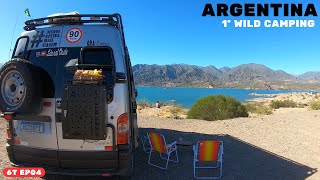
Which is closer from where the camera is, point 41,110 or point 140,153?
point 41,110

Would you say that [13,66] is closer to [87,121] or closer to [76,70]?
[76,70]

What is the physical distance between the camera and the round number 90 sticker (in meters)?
5.07

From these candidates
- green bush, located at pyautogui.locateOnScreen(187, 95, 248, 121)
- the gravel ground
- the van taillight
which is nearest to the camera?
the van taillight

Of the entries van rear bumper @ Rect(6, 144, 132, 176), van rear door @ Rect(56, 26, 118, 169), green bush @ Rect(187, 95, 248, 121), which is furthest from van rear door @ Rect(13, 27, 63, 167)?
green bush @ Rect(187, 95, 248, 121)

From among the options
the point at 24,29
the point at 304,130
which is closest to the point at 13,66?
Result: the point at 24,29

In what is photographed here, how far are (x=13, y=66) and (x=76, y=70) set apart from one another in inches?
33.3

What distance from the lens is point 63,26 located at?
5227mm

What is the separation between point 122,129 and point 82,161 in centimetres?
73

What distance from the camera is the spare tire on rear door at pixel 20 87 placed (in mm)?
4641

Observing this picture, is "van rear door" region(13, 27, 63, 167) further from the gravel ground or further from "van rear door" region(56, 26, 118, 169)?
the gravel ground

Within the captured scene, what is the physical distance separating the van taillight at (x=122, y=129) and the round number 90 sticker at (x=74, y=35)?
52.8 inches

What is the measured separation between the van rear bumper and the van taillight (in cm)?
16

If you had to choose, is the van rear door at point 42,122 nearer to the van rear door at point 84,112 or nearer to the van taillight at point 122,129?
the van rear door at point 84,112

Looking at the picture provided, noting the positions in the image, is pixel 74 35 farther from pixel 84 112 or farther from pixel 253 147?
pixel 253 147
